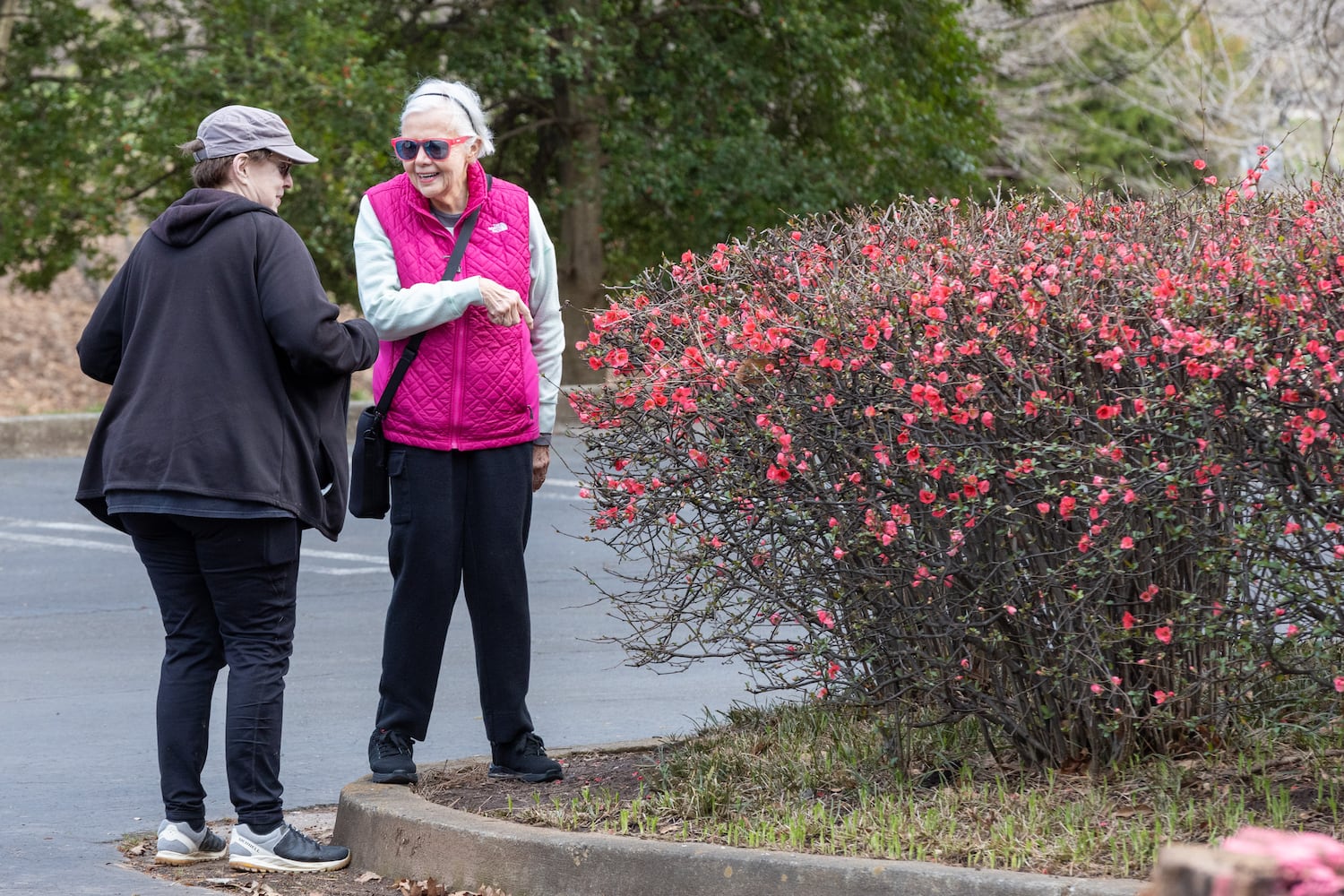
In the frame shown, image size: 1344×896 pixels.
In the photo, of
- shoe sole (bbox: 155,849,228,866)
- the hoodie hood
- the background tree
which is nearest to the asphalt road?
shoe sole (bbox: 155,849,228,866)

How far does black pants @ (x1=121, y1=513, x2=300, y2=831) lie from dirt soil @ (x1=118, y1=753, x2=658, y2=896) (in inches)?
6.1

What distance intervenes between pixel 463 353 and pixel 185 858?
1.48 m

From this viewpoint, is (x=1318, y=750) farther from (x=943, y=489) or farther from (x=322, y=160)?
(x=322, y=160)

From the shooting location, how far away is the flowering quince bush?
3.55m

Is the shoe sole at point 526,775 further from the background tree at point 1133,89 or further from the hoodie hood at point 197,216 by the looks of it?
the background tree at point 1133,89

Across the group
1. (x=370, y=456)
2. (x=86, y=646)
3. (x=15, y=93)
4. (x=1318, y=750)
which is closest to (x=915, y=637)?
(x=1318, y=750)

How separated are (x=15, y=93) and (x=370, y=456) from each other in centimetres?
1483

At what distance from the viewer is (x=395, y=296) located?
4516mm

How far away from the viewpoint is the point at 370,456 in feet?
15.3

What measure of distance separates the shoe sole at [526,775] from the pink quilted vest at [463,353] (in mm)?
911

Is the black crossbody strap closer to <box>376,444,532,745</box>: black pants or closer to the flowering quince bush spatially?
<box>376,444,532,745</box>: black pants

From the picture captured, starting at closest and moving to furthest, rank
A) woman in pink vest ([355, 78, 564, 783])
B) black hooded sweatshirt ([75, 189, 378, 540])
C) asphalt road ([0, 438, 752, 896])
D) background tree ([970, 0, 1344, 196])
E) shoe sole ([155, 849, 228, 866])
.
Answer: black hooded sweatshirt ([75, 189, 378, 540]) → shoe sole ([155, 849, 228, 866]) → woman in pink vest ([355, 78, 564, 783]) → asphalt road ([0, 438, 752, 896]) → background tree ([970, 0, 1344, 196])

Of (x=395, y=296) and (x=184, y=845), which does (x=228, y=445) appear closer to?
(x=395, y=296)

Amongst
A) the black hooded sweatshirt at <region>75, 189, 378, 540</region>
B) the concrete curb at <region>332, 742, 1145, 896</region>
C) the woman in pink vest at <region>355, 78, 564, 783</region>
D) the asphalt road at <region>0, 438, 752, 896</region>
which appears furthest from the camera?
the asphalt road at <region>0, 438, 752, 896</region>
